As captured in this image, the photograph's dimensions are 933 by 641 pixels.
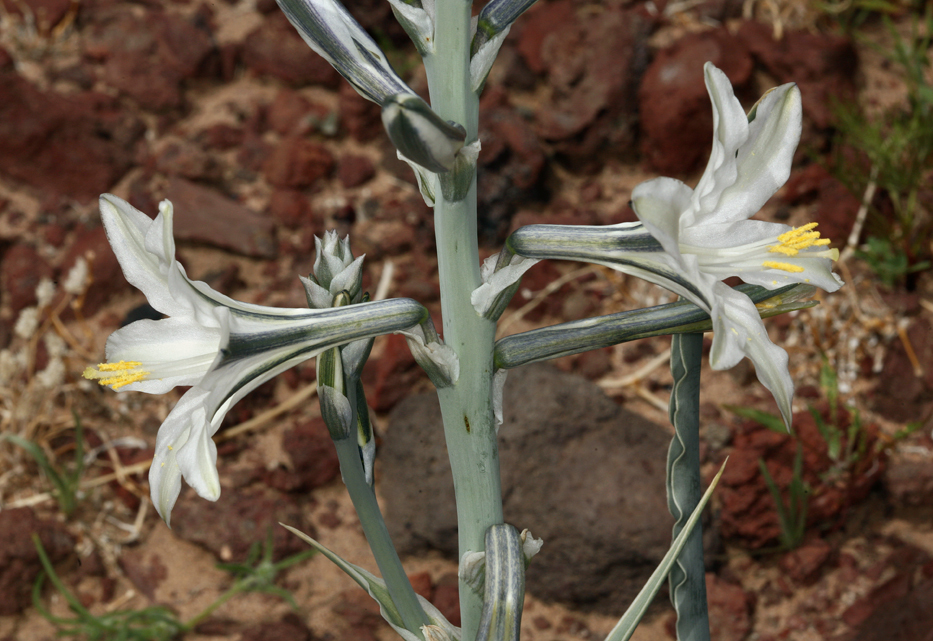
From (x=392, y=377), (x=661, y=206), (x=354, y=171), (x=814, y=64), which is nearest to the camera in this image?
(x=661, y=206)

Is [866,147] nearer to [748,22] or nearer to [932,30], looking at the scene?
[932,30]

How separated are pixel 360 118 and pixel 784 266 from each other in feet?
8.38

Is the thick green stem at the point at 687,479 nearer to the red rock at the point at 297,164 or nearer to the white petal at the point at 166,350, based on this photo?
the white petal at the point at 166,350

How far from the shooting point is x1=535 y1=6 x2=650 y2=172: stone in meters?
3.18

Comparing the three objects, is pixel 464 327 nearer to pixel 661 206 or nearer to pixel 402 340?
pixel 661 206

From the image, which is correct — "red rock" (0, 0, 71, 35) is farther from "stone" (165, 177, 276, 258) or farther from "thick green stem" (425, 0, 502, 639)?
"thick green stem" (425, 0, 502, 639)

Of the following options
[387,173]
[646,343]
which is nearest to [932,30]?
[646,343]

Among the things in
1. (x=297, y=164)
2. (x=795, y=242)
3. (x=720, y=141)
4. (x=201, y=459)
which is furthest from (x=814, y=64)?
(x=201, y=459)

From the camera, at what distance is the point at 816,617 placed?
2209mm

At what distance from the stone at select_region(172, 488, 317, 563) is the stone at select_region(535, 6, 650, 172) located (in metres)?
1.68

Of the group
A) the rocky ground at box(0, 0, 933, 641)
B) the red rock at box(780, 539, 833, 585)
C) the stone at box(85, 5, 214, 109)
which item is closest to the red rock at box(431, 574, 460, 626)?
the rocky ground at box(0, 0, 933, 641)

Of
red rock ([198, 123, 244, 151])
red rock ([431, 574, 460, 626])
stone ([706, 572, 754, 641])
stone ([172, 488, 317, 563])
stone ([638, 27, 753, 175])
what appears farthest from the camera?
red rock ([198, 123, 244, 151])

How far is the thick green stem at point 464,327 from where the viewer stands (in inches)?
39.1

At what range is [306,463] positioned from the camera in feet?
8.39
